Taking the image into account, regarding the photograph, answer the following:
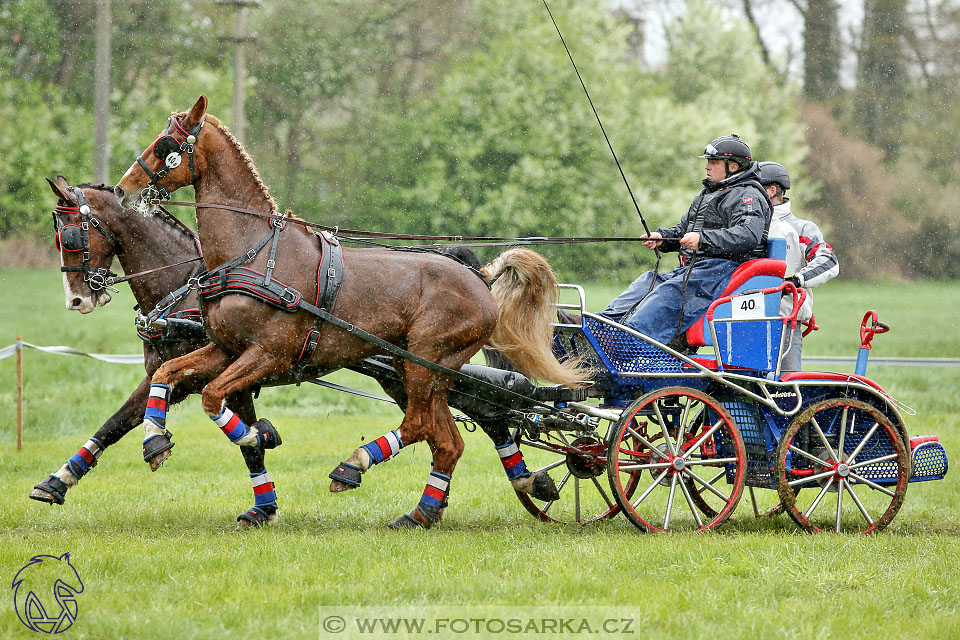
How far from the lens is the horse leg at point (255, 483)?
575 cm

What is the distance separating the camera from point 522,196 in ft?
58.0

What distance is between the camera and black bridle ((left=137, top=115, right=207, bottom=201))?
Result: 5.17 metres

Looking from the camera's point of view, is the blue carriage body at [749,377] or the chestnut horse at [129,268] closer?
the blue carriage body at [749,377]

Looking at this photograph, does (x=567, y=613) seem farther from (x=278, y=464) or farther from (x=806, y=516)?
(x=278, y=464)

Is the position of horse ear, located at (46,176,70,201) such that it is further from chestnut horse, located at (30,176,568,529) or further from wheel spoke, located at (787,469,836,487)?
wheel spoke, located at (787,469,836,487)

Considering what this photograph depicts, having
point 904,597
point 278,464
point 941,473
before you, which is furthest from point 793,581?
point 278,464

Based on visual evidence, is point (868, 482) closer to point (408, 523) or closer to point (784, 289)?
point (784, 289)

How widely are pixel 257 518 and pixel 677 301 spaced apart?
2.77 meters

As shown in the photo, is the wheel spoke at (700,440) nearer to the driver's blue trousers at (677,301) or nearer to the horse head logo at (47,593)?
the driver's blue trousers at (677,301)

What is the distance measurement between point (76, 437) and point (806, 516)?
7251 millimetres

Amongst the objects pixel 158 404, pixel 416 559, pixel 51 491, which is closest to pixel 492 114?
pixel 51 491

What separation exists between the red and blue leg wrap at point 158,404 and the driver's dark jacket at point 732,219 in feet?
10.1

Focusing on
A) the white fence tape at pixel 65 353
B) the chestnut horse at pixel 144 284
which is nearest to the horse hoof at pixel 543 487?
the chestnut horse at pixel 144 284

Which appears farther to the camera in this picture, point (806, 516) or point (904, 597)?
point (806, 516)
